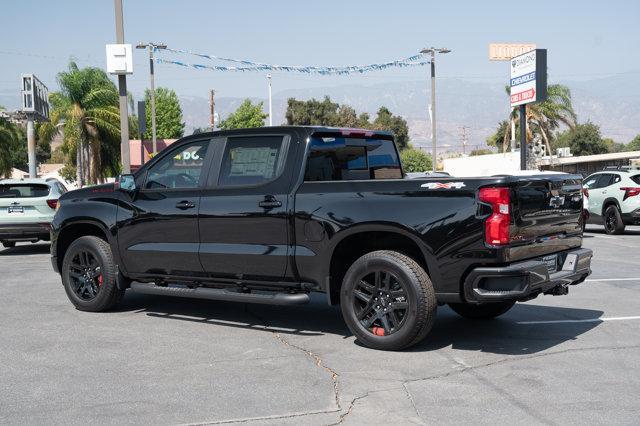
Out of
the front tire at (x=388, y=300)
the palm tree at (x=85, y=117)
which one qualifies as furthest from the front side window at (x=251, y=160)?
the palm tree at (x=85, y=117)

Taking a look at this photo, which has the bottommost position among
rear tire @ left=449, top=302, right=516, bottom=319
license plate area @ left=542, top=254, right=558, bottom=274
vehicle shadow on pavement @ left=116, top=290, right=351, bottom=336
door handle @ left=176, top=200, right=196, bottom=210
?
vehicle shadow on pavement @ left=116, top=290, right=351, bottom=336

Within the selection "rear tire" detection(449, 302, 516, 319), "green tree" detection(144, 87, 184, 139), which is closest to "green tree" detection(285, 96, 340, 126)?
"green tree" detection(144, 87, 184, 139)

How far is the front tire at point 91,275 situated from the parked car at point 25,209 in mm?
6862

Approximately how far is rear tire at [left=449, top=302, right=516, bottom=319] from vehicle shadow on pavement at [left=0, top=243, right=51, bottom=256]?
1076 cm

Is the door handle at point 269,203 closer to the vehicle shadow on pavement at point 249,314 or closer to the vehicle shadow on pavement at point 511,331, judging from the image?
the vehicle shadow on pavement at point 249,314

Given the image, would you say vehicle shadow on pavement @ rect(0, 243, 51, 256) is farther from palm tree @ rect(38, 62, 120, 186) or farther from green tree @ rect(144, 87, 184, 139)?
green tree @ rect(144, 87, 184, 139)

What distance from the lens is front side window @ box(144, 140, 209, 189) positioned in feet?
24.7

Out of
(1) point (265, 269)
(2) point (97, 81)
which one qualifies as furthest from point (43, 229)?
(2) point (97, 81)

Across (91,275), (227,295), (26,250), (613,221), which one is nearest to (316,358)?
(227,295)

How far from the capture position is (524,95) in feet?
79.2

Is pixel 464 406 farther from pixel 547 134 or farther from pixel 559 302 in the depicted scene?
pixel 547 134

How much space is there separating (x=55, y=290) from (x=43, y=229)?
5.34 m

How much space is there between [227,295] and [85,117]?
4035 cm

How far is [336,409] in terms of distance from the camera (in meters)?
4.83
